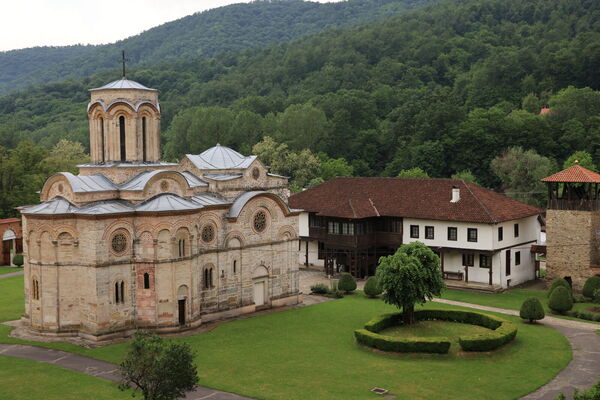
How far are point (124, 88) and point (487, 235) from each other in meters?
25.1

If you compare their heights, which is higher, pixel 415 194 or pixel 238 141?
pixel 238 141

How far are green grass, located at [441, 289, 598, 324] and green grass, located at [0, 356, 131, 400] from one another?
23.6 metres

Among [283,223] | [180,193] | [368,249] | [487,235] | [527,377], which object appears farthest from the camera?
[368,249]

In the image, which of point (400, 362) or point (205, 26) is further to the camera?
point (205, 26)

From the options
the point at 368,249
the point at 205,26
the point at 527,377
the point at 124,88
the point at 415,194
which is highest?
the point at 205,26

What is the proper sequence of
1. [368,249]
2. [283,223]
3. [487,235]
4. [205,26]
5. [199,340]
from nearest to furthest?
[199,340]
[283,223]
[487,235]
[368,249]
[205,26]

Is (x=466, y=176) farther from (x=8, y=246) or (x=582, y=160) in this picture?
(x=8, y=246)

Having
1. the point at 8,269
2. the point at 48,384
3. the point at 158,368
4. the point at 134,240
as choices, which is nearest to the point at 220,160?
the point at 134,240

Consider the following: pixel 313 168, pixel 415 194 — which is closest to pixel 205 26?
pixel 313 168

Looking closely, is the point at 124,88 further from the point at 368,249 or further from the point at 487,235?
the point at 487,235

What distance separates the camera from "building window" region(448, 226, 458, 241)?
45.9 m

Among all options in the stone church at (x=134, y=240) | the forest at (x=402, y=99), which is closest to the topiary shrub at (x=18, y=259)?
the stone church at (x=134, y=240)

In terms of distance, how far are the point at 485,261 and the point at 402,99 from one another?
6066cm

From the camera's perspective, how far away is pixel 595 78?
93938 millimetres
